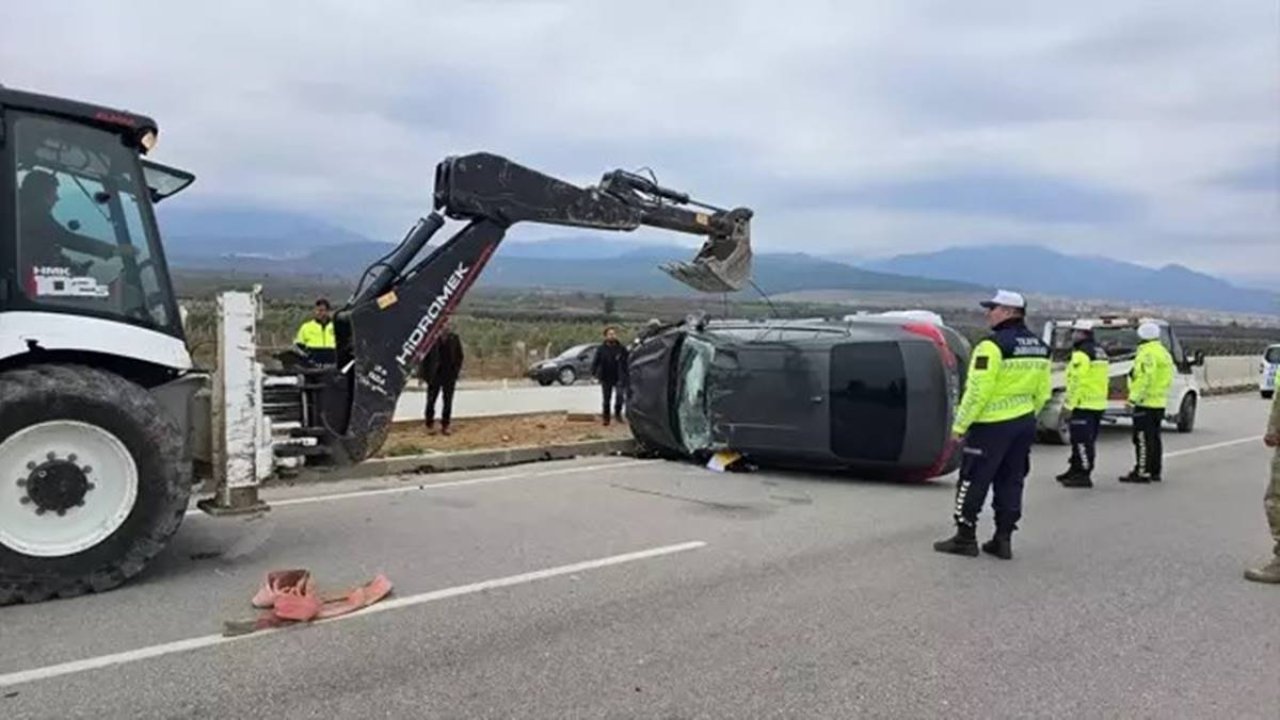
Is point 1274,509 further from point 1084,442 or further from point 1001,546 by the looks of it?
point 1084,442

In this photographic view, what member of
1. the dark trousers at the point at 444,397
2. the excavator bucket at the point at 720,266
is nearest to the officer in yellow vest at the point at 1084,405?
the excavator bucket at the point at 720,266

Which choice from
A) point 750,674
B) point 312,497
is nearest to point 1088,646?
point 750,674

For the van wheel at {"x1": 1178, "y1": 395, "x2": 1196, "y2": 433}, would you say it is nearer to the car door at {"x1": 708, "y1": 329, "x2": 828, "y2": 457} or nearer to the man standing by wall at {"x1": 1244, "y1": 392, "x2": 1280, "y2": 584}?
the car door at {"x1": 708, "y1": 329, "x2": 828, "y2": 457}

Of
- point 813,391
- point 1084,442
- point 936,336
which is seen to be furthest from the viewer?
point 1084,442

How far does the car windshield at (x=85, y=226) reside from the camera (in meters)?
5.78

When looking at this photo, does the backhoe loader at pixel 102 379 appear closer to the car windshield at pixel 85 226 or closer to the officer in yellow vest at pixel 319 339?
the car windshield at pixel 85 226

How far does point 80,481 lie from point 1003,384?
593 centimetres

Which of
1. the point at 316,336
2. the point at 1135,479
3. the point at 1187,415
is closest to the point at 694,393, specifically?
the point at 316,336

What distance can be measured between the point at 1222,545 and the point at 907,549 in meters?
2.59

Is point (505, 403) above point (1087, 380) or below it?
below

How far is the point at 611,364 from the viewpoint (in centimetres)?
1666

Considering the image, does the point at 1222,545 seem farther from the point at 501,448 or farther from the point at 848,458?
the point at 501,448

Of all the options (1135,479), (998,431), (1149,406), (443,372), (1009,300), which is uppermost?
(1009,300)

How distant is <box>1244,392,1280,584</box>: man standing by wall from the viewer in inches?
272
